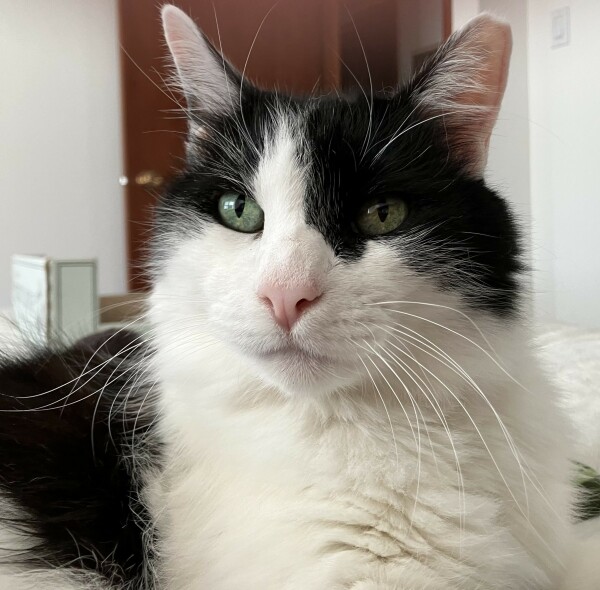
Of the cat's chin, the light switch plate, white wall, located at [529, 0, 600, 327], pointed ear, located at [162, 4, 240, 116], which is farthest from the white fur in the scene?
the light switch plate

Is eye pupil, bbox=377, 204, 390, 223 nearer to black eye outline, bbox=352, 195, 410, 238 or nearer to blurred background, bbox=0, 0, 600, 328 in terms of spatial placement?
black eye outline, bbox=352, 195, 410, 238

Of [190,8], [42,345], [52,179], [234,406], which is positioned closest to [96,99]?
[52,179]

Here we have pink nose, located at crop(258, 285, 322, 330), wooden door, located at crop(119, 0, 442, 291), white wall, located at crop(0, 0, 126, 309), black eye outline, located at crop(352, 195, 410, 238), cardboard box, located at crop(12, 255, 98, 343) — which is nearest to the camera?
pink nose, located at crop(258, 285, 322, 330)

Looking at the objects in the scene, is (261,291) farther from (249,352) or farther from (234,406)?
A: (234,406)

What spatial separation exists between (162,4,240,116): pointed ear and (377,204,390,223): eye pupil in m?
0.32

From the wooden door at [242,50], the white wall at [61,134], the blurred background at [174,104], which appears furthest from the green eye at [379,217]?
the white wall at [61,134]

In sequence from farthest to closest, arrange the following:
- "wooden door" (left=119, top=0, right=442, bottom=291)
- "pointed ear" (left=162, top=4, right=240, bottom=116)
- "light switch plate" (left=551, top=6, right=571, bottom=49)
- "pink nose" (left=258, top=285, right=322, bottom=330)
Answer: "wooden door" (left=119, top=0, right=442, bottom=291), "light switch plate" (left=551, top=6, right=571, bottom=49), "pointed ear" (left=162, top=4, right=240, bottom=116), "pink nose" (left=258, top=285, right=322, bottom=330)

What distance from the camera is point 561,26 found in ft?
7.23

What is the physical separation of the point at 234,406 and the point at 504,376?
1.14 ft

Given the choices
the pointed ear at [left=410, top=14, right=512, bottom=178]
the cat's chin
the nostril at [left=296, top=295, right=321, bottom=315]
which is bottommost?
the cat's chin

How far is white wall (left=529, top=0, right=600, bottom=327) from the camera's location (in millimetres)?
2211

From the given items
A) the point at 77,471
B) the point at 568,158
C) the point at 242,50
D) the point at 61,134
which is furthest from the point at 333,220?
the point at 61,134

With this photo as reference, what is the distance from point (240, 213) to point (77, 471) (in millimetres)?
407

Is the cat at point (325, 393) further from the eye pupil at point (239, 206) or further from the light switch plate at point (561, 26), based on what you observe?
the light switch plate at point (561, 26)
